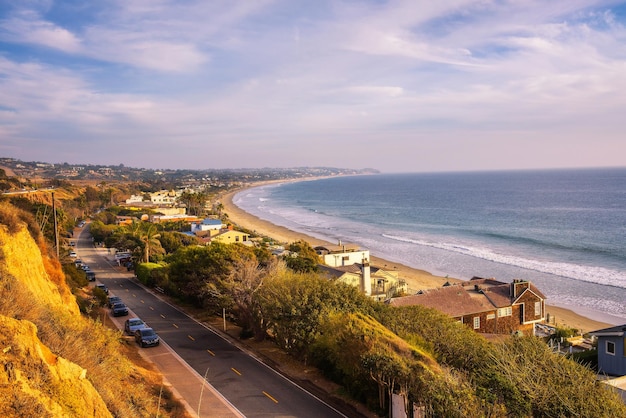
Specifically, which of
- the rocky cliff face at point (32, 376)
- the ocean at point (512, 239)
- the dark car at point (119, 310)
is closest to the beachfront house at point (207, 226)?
the ocean at point (512, 239)

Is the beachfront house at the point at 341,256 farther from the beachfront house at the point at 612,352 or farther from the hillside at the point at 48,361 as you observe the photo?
the hillside at the point at 48,361

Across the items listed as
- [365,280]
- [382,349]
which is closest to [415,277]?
[365,280]

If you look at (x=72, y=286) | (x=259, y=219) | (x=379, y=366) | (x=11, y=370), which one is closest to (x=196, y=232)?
(x=72, y=286)

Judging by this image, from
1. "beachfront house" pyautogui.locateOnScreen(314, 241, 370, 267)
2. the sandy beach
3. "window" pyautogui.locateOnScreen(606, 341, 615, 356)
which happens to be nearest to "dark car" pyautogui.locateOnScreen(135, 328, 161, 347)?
"window" pyautogui.locateOnScreen(606, 341, 615, 356)

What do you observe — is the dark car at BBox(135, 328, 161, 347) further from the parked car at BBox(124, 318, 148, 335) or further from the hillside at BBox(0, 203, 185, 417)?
the hillside at BBox(0, 203, 185, 417)

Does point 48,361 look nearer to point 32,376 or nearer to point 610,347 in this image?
point 32,376

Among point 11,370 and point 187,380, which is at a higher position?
point 11,370

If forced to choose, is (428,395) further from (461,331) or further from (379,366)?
(461,331)

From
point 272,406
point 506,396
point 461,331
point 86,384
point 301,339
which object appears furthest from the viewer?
point 301,339
